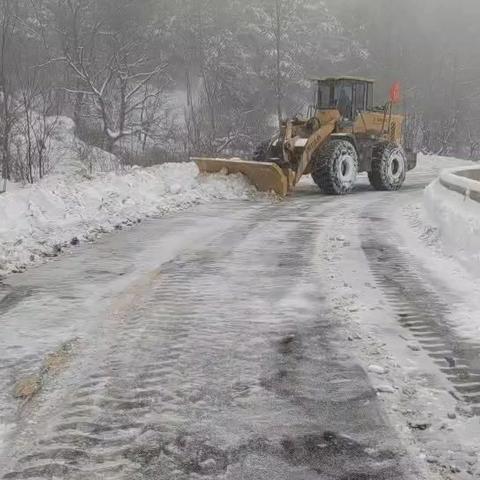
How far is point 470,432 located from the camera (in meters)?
3.00

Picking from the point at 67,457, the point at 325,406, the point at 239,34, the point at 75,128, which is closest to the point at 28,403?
the point at 67,457

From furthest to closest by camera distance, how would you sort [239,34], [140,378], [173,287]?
[239,34] → [173,287] → [140,378]

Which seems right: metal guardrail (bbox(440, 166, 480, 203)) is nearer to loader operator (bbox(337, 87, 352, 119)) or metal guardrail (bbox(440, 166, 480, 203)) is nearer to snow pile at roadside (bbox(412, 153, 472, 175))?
loader operator (bbox(337, 87, 352, 119))

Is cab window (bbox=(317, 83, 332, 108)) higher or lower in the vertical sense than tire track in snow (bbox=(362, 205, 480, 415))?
higher

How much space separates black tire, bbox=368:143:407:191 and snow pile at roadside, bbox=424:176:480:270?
5.93 m

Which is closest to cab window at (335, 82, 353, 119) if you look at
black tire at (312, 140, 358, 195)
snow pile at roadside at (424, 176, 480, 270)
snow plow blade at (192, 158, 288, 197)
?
black tire at (312, 140, 358, 195)

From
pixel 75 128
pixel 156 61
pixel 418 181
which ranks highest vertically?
pixel 156 61

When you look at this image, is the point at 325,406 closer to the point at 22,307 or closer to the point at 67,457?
the point at 67,457

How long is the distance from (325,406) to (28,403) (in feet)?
5.35

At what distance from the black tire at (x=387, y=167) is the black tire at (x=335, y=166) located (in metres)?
1.49

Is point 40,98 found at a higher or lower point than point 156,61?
lower

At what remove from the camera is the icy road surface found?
278 cm

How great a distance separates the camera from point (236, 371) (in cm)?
373

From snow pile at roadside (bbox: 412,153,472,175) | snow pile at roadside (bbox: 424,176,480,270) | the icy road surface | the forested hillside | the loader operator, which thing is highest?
the forested hillside
